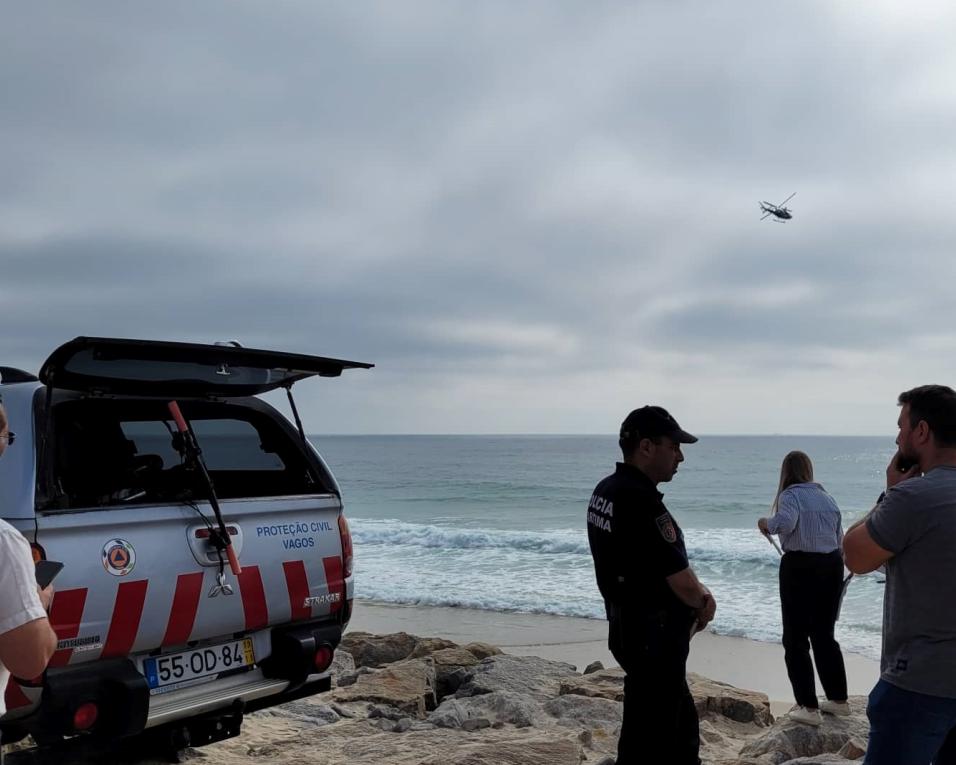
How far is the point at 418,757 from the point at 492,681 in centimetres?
229

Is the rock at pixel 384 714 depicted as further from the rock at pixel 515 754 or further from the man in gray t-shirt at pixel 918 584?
the man in gray t-shirt at pixel 918 584

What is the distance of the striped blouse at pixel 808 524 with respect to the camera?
6.04 meters

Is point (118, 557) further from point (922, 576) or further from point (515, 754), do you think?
point (922, 576)

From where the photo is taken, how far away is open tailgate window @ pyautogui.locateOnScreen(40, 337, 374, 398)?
3475 mm

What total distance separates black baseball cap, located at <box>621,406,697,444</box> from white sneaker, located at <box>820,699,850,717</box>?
3.17 m

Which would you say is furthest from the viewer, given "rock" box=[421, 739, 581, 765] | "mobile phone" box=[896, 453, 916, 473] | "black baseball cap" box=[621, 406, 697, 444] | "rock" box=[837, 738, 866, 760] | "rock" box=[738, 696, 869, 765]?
"rock" box=[738, 696, 869, 765]

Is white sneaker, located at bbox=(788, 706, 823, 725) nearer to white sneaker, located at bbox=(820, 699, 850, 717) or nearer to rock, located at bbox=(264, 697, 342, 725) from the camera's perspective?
white sneaker, located at bbox=(820, 699, 850, 717)

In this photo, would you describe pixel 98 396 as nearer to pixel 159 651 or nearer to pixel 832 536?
pixel 159 651

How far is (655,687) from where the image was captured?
12.2ft

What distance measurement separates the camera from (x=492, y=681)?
282 inches

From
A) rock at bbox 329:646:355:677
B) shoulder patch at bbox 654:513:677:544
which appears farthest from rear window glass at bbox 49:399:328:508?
rock at bbox 329:646:355:677

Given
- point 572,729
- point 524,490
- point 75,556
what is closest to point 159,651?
point 75,556

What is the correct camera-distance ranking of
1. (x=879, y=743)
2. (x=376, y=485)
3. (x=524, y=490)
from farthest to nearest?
(x=376, y=485) → (x=524, y=490) → (x=879, y=743)

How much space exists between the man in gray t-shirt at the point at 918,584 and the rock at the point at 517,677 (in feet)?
14.0
